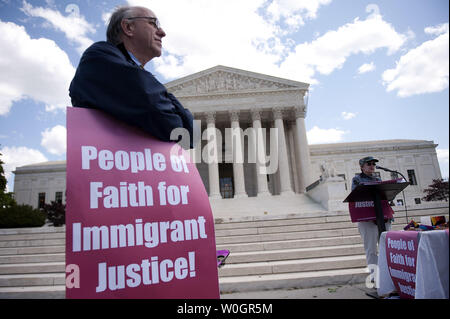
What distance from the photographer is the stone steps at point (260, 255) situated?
6227 mm

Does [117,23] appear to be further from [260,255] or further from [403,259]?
[260,255]

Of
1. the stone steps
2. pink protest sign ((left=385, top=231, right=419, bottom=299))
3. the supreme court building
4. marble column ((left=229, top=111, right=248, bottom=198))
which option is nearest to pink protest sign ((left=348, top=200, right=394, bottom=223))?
pink protest sign ((left=385, top=231, right=419, bottom=299))

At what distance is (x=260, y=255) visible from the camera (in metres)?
8.12

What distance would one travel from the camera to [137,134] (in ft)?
5.29

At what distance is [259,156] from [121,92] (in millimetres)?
28136

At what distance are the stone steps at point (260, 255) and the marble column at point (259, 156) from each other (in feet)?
48.0

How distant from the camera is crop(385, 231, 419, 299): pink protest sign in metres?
3.78

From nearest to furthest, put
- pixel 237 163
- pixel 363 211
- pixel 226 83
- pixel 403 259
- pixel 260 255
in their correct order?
1. pixel 403 259
2. pixel 363 211
3. pixel 260 255
4. pixel 237 163
5. pixel 226 83

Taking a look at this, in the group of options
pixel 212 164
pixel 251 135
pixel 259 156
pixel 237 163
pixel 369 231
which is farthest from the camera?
pixel 251 135

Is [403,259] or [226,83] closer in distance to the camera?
[403,259]

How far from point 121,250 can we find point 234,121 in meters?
28.6

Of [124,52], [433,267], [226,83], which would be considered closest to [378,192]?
[433,267]

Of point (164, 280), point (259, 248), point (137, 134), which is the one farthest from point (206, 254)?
point (259, 248)
